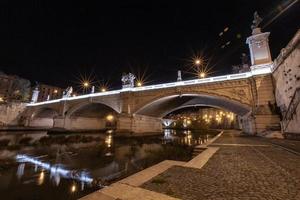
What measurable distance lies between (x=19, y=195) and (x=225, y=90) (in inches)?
970

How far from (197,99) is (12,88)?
77.5m

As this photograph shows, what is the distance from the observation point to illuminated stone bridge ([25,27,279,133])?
19.8 metres

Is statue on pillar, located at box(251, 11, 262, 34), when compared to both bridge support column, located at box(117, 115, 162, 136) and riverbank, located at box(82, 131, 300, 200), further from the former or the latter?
bridge support column, located at box(117, 115, 162, 136)

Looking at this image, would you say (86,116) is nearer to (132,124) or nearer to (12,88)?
(132,124)

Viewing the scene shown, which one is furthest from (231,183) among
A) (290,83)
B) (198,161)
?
(290,83)

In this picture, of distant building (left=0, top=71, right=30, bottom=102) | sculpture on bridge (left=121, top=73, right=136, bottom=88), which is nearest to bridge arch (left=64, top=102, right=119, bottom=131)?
sculpture on bridge (left=121, top=73, right=136, bottom=88)

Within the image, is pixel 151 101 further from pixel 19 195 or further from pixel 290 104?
pixel 19 195

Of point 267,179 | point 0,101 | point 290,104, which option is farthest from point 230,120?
point 0,101

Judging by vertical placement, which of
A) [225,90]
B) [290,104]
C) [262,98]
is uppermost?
[225,90]

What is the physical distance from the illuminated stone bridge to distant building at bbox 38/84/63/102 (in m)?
38.4

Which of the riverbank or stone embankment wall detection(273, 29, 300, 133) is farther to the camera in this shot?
stone embankment wall detection(273, 29, 300, 133)

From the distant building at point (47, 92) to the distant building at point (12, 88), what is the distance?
15.5 m

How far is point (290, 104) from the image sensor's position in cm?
1393

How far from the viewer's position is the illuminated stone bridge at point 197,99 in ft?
64.8
